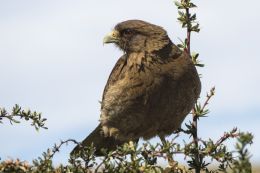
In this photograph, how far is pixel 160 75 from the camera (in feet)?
24.0

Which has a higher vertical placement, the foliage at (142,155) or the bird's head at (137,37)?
the bird's head at (137,37)

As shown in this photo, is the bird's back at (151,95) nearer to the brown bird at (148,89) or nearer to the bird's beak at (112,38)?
the brown bird at (148,89)

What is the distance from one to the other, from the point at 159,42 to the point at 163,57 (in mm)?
341

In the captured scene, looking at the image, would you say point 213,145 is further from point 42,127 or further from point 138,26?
point 138,26

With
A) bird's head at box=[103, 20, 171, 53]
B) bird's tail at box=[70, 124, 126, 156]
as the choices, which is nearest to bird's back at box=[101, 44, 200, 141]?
bird's head at box=[103, 20, 171, 53]

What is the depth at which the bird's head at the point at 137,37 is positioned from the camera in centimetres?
791

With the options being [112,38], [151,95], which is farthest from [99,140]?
[151,95]

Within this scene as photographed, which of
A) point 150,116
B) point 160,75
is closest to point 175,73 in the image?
point 160,75

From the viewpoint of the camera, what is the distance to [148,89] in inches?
285

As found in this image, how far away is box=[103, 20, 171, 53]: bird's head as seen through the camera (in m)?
7.91

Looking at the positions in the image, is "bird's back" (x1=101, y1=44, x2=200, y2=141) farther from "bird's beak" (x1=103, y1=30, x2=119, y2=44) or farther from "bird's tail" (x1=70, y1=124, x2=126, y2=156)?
"bird's tail" (x1=70, y1=124, x2=126, y2=156)

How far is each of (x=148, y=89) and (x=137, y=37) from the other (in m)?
1.21

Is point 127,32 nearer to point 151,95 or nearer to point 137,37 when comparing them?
point 137,37

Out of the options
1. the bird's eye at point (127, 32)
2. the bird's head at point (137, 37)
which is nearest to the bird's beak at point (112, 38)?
the bird's head at point (137, 37)
